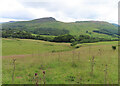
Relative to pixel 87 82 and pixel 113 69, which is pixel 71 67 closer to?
pixel 87 82

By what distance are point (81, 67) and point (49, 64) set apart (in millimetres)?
6352

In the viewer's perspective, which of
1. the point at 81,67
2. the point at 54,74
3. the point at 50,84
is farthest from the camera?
the point at 81,67

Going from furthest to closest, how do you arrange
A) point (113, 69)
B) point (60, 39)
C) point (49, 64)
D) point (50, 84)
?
point (60, 39) < point (49, 64) < point (113, 69) < point (50, 84)

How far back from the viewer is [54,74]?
16.9 metres

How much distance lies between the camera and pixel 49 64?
21.5 meters

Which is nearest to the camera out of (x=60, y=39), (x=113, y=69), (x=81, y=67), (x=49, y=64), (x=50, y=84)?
(x=50, y=84)

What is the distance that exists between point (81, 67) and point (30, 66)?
965cm

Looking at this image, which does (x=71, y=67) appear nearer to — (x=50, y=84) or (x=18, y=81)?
(x=50, y=84)

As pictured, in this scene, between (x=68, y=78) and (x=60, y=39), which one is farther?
(x=60, y=39)

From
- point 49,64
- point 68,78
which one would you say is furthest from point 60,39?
point 68,78

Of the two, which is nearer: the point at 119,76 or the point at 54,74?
the point at 119,76

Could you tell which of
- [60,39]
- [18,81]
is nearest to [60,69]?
[18,81]

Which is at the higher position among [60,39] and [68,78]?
[60,39]

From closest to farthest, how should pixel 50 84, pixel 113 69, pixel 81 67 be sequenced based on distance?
1. pixel 50 84
2. pixel 113 69
3. pixel 81 67
